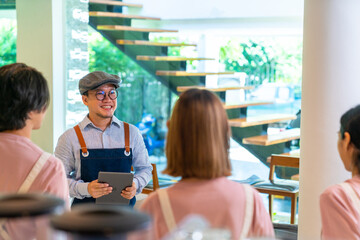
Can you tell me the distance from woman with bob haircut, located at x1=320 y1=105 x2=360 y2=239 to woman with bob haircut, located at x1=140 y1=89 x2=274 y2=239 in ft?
1.16

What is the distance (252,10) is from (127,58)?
153cm

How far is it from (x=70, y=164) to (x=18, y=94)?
1.17 m

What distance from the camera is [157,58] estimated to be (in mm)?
6301

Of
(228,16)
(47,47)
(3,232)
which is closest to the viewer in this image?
(3,232)

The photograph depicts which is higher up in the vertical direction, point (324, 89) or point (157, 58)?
point (157, 58)

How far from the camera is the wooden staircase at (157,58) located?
19.3 feet

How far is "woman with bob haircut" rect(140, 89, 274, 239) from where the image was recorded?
1561mm

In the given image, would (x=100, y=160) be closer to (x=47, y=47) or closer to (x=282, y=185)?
(x=282, y=185)

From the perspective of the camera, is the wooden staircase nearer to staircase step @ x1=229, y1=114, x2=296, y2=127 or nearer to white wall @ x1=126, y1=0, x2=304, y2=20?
staircase step @ x1=229, y1=114, x2=296, y2=127

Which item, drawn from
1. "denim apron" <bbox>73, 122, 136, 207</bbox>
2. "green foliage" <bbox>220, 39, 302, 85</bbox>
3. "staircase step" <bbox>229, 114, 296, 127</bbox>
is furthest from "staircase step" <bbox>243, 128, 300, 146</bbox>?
"denim apron" <bbox>73, 122, 136, 207</bbox>

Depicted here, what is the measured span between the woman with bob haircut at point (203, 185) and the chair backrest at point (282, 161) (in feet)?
11.7

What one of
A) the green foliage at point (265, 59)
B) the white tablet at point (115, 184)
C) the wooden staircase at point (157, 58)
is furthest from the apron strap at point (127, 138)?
the green foliage at point (265, 59)

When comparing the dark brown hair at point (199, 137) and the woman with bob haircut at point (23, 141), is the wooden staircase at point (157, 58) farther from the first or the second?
the dark brown hair at point (199, 137)

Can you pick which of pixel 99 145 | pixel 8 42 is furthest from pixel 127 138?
pixel 8 42
